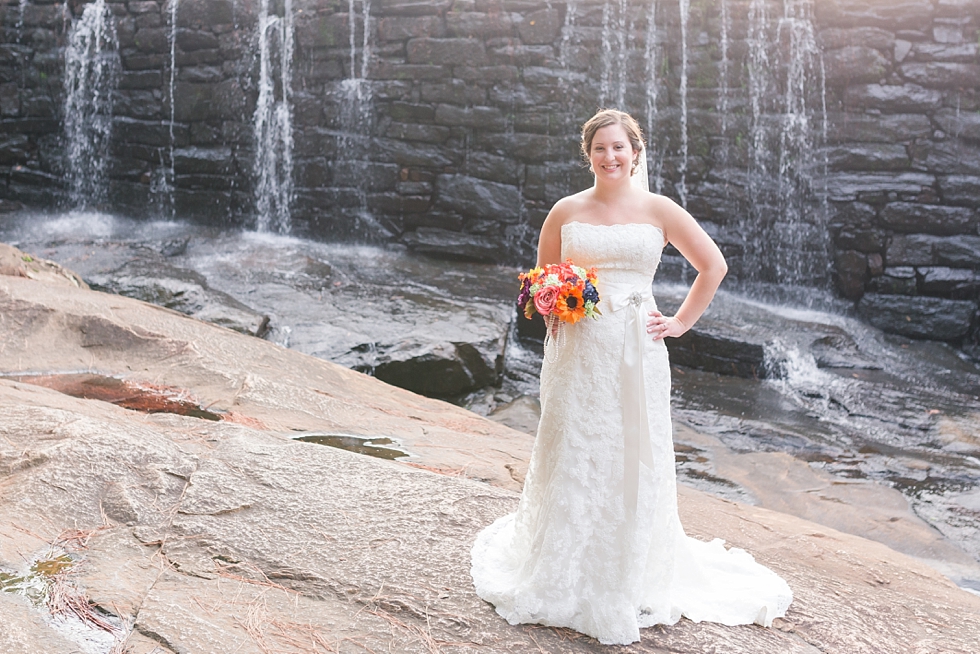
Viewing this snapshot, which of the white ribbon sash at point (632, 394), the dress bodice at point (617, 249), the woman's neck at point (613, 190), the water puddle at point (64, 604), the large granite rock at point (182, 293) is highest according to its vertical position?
the woman's neck at point (613, 190)

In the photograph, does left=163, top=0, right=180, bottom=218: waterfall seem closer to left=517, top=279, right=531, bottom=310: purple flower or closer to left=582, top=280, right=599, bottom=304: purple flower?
left=517, top=279, right=531, bottom=310: purple flower

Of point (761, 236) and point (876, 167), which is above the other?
point (876, 167)

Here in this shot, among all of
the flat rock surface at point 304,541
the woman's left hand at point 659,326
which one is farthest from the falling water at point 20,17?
the woman's left hand at point 659,326

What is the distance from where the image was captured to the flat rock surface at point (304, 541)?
253 centimetres

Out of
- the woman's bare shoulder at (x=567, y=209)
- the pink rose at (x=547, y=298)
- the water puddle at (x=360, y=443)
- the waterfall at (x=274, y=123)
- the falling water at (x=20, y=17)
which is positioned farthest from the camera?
the falling water at (x=20, y=17)

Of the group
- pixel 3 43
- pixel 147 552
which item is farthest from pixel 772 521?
pixel 3 43

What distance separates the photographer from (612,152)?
2.86 meters

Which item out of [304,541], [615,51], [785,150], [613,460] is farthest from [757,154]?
[304,541]

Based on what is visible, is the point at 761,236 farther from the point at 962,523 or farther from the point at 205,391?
the point at 205,391

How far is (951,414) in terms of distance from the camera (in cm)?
692

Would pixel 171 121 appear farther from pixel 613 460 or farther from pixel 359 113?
pixel 613 460

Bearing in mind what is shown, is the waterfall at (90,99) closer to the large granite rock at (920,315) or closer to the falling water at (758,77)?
the falling water at (758,77)

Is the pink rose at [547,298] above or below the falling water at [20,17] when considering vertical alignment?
below

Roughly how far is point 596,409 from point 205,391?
2.63 meters
